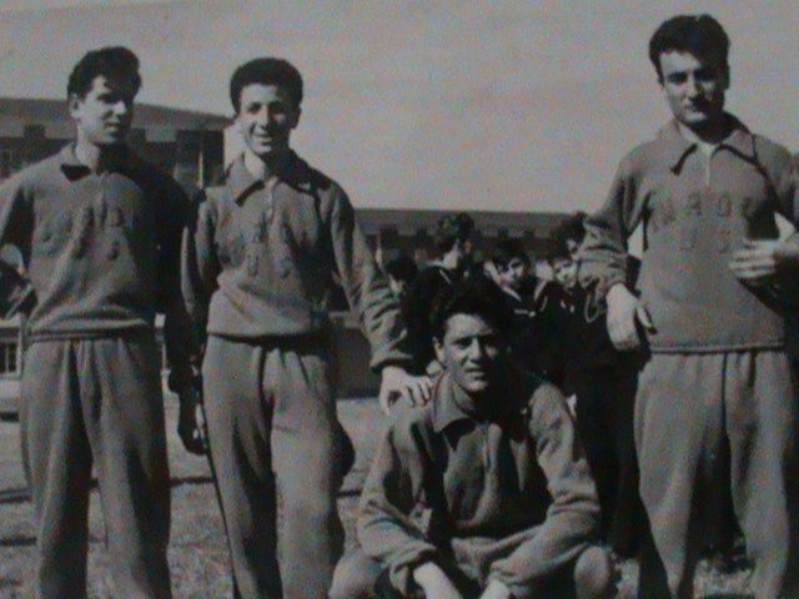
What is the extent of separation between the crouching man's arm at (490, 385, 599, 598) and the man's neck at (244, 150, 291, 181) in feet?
4.15

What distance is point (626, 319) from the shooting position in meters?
4.53

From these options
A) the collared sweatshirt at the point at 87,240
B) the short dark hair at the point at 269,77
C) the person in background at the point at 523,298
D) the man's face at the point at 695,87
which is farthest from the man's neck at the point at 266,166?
the person in background at the point at 523,298

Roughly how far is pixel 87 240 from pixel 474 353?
144 cm

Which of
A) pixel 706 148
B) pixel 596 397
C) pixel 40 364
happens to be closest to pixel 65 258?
pixel 40 364

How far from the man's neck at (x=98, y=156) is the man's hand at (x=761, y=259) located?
2.11 meters

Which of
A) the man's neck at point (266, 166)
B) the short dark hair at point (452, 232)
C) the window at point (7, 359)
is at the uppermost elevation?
the man's neck at point (266, 166)

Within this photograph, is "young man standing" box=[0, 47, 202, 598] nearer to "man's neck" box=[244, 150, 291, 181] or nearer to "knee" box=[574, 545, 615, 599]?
"man's neck" box=[244, 150, 291, 181]

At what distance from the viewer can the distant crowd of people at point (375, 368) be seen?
170 inches

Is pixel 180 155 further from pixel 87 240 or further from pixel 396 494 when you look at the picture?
pixel 396 494

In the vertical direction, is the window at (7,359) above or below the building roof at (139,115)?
below

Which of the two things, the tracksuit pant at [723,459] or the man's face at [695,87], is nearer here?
the tracksuit pant at [723,459]

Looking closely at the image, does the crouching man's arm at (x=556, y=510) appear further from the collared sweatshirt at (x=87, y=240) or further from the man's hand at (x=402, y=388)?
the collared sweatshirt at (x=87, y=240)

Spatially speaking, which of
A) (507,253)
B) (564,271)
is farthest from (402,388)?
(564,271)

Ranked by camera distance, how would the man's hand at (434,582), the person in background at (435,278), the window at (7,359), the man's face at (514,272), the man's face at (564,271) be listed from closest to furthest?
the man's hand at (434,582)
the person in background at (435,278)
the man's face at (514,272)
the man's face at (564,271)
the window at (7,359)
